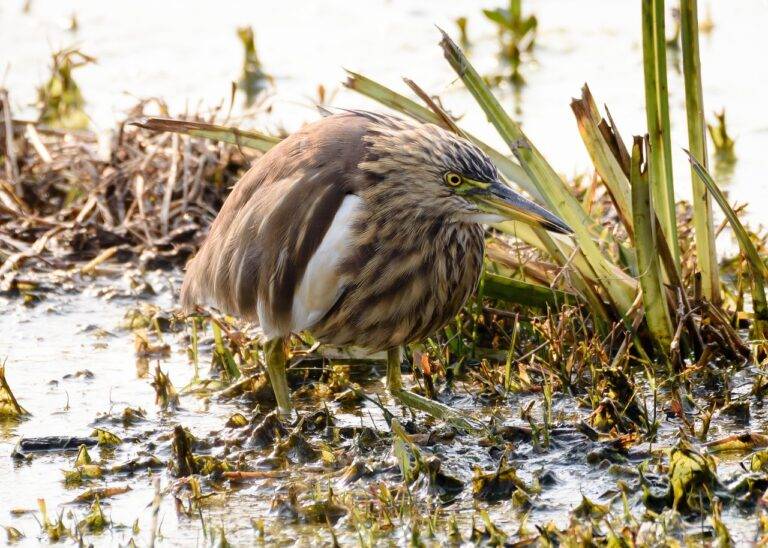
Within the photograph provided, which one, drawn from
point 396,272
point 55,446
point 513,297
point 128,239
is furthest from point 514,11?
point 55,446

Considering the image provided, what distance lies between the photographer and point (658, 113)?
424 centimetres

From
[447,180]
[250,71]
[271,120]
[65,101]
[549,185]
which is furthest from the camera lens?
[250,71]

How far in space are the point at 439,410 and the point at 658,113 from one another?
117cm

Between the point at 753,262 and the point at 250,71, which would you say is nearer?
the point at 753,262

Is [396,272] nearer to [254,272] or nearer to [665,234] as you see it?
[254,272]

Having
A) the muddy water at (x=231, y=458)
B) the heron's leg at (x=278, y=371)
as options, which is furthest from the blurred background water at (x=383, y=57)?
the heron's leg at (x=278, y=371)

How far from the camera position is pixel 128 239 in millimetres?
6152

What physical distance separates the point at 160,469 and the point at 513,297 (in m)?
1.39

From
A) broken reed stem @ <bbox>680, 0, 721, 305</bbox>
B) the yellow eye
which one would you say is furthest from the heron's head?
broken reed stem @ <bbox>680, 0, 721, 305</bbox>

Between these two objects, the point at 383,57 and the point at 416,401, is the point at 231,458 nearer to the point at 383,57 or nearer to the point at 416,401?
the point at 416,401

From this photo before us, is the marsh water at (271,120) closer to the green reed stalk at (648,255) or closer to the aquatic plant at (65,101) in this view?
the aquatic plant at (65,101)

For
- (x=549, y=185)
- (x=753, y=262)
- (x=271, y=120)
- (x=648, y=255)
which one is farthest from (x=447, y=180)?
(x=271, y=120)

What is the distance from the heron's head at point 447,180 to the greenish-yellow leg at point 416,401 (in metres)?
0.56

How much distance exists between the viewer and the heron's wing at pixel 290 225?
13.5ft
